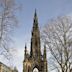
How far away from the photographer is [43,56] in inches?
4038

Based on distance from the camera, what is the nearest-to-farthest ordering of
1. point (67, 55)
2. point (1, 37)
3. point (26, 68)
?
point (1, 37) < point (67, 55) < point (26, 68)

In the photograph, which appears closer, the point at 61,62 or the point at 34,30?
the point at 61,62

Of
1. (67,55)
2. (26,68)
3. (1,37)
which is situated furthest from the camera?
(26,68)

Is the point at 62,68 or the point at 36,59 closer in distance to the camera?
the point at 62,68

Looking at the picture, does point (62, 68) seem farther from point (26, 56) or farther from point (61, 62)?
point (26, 56)

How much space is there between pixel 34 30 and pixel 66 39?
76526mm

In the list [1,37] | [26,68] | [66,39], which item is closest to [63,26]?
[66,39]

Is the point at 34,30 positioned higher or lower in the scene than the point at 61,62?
higher

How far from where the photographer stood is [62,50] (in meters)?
24.2

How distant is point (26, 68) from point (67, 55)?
74443mm

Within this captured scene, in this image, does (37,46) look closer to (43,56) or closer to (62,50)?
(43,56)

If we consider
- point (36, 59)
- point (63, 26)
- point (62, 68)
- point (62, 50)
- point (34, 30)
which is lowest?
point (62, 68)

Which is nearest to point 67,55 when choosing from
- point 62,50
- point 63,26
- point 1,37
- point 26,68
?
point 62,50

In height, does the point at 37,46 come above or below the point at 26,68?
above
